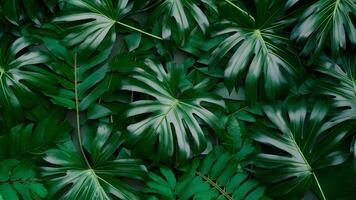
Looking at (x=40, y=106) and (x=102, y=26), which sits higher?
(x=102, y=26)

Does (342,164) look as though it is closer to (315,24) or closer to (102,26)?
(315,24)

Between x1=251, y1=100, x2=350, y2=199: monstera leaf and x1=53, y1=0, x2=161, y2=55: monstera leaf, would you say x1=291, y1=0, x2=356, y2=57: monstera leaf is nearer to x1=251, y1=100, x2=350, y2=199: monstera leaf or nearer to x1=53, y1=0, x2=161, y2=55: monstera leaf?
x1=251, y1=100, x2=350, y2=199: monstera leaf

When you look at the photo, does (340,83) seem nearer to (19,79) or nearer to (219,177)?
(219,177)

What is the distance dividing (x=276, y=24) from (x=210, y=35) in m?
0.23

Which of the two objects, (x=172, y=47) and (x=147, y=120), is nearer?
(x=147, y=120)

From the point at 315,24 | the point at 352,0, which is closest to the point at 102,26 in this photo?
the point at 315,24

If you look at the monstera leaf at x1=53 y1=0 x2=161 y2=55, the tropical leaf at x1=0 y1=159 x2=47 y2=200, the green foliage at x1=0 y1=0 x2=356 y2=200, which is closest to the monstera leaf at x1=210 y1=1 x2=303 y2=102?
the green foliage at x1=0 y1=0 x2=356 y2=200

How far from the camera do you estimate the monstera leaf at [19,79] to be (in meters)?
1.66

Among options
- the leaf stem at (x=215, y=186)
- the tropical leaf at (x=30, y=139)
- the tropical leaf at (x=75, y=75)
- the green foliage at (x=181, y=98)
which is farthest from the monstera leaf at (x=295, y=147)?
the tropical leaf at (x=30, y=139)

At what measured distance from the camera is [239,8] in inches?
67.4

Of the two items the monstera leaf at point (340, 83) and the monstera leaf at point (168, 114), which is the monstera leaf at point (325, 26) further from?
the monstera leaf at point (168, 114)

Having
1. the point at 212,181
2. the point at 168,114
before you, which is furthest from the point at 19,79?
the point at 212,181

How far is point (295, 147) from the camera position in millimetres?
1692

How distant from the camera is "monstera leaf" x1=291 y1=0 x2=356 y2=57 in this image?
1.65 m
